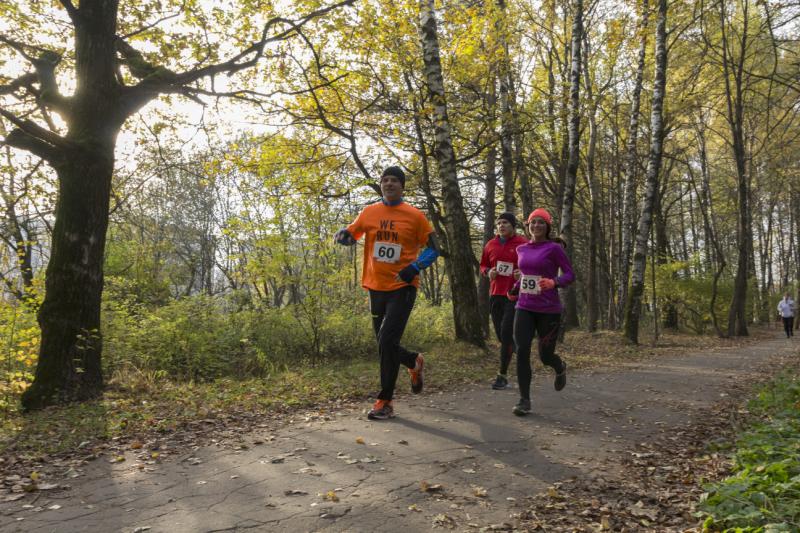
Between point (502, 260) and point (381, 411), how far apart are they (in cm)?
310

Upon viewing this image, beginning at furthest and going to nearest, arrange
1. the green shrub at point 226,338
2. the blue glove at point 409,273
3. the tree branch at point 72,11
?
the green shrub at point 226,338
the tree branch at point 72,11
the blue glove at point 409,273

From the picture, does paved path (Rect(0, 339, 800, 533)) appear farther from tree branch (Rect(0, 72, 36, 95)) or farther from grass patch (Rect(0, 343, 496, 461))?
tree branch (Rect(0, 72, 36, 95))

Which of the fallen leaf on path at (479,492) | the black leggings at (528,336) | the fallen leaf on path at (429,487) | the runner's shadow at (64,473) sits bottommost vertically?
the runner's shadow at (64,473)

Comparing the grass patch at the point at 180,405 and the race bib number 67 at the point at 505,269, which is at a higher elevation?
the race bib number 67 at the point at 505,269

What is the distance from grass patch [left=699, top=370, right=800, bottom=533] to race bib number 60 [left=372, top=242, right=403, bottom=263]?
318 centimetres

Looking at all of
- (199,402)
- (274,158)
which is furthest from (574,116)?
(199,402)

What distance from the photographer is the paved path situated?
116 inches

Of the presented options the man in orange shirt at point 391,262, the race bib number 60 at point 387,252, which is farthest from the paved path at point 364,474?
the race bib number 60 at point 387,252

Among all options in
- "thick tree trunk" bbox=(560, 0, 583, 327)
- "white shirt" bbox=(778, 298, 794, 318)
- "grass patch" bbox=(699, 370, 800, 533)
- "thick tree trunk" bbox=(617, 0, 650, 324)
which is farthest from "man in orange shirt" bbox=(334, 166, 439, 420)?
"white shirt" bbox=(778, 298, 794, 318)

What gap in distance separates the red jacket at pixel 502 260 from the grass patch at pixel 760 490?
3664 mm

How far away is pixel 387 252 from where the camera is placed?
5164 millimetres

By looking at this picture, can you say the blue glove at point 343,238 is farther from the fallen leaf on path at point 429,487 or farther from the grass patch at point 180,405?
the fallen leaf on path at point 429,487

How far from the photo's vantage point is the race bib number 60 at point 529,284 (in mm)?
5617

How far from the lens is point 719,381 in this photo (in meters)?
8.51
